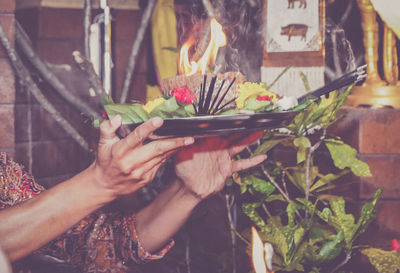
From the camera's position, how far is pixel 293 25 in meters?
2.49

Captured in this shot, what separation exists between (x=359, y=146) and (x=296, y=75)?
576 mm

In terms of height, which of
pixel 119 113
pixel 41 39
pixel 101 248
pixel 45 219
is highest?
pixel 41 39

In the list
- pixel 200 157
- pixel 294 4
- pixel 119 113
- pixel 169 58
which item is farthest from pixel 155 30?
pixel 119 113

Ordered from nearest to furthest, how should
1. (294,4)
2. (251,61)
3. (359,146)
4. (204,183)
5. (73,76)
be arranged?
(204,183) → (359,146) → (294,4) → (251,61) → (73,76)

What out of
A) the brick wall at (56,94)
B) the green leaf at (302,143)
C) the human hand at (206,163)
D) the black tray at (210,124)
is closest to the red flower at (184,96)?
the black tray at (210,124)

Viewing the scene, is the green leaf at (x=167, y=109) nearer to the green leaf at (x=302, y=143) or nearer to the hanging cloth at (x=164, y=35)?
the green leaf at (x=302, y=143)

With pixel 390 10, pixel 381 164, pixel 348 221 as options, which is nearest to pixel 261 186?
pixel 348 221

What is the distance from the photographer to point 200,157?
149 centimetres

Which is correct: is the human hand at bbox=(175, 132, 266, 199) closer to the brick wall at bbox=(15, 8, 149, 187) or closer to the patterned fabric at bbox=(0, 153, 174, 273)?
the patterned fabric at bbox=(0, 153, 174, 273)

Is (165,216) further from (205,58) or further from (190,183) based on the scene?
(205,58)

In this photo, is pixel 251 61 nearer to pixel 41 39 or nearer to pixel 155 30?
pixel 155 30

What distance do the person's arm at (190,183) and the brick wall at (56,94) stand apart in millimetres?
1897

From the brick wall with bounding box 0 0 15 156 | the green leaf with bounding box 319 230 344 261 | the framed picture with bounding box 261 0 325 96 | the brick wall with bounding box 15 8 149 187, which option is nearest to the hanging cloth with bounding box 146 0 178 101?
the brick wall with bounding box 15 8 149 187

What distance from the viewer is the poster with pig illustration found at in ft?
8.11
